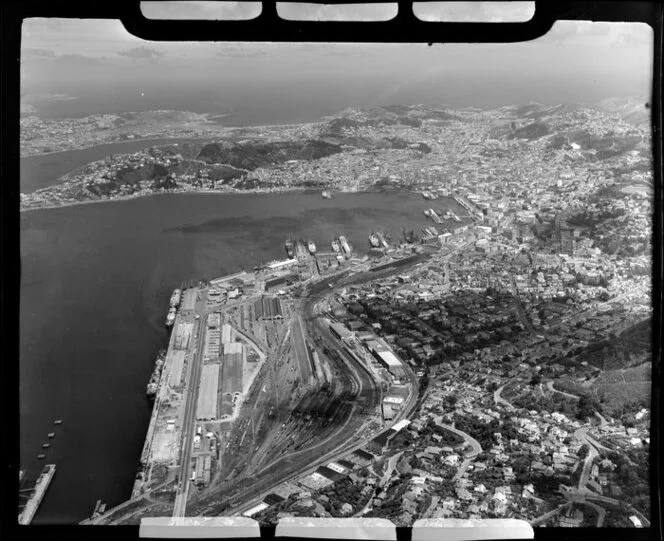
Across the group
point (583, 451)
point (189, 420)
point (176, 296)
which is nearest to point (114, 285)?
point (176, 296)

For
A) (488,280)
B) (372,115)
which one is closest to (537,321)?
(488,280)

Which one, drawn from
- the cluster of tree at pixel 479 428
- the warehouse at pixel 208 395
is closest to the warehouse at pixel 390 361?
the cluster of tree at pixel 479 428

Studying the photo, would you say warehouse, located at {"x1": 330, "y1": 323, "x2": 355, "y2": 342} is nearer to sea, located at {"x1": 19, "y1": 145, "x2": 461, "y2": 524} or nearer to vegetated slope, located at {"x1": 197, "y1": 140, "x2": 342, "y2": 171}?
sea, located at {"x1": 19, "y1": 145, "x2": 461, "y2": 524}

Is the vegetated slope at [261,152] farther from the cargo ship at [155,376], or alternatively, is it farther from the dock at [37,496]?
the dock at [37,496]

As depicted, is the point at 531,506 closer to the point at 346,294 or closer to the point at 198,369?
the point at 346,294

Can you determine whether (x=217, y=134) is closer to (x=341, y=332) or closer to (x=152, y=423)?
(x=341, y=332)
